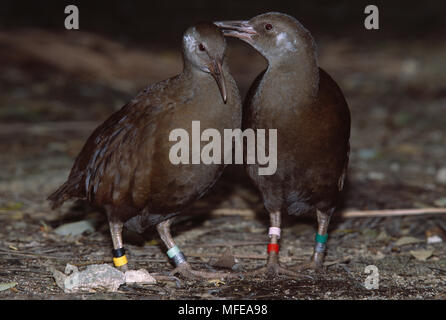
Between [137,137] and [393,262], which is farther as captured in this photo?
[393,262]

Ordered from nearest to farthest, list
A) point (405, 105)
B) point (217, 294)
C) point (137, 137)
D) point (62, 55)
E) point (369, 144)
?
point (217, 294)
point (137, 137)
point (369, 144)
point (405, 105)
point (62, 55)

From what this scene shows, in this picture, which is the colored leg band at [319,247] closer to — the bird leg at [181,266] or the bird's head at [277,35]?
the bird leg at [181,266]

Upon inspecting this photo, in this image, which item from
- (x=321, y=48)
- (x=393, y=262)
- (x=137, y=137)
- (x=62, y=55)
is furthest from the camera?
(x=321, y=48)

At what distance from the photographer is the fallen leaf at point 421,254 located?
13.1ft

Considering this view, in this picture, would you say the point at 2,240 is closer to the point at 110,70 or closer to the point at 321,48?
the point at 110,70

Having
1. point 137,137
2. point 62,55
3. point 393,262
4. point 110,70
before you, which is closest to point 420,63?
point 110,70

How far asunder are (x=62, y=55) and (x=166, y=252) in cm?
579

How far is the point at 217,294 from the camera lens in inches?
131

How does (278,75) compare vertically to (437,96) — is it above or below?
above

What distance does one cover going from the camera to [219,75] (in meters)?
3.40

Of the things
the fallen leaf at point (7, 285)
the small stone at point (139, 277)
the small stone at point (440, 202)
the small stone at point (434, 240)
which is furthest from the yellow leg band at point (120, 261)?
the small stone at point (440, 202)

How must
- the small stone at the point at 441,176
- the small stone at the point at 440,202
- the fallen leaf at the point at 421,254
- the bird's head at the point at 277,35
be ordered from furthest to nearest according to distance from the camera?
1. the small stone at the point at 441,176
2. the small stone at the point at 440,202
3. the fallen leaf at the point at 421,254
4. the bird's head at the point at 277,35

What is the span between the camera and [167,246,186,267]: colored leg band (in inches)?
144

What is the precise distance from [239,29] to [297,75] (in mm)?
440
